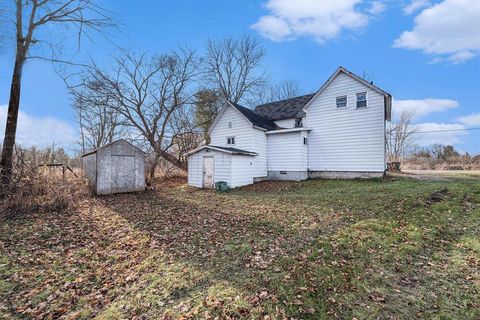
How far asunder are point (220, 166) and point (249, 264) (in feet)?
38.1

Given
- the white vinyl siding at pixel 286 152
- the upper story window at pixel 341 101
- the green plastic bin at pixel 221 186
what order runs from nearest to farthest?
Result: 1. the green plastic bin at pixel 221 186
2. the upper story window at pixel 341 101
3. the white vinyl siding at pixel 286 152

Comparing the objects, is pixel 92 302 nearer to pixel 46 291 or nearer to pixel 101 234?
pixel 46 291

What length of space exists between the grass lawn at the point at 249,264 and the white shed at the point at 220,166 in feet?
23.2

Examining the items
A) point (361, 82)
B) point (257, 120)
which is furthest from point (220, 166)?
point (361, 82)

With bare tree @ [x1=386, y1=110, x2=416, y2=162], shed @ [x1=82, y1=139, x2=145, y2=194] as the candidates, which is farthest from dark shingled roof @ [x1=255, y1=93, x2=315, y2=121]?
bare tree @ [x1=386, y1=110, x2=416, y2=162]

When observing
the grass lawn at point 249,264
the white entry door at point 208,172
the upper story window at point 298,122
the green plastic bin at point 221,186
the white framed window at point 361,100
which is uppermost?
the white framed window at point 361,100

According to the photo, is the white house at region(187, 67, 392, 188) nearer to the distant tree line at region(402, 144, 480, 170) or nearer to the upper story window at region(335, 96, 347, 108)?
the upper story window at region(335, 96, 347, 108)

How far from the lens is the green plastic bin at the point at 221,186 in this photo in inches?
601

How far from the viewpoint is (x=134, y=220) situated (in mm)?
8148

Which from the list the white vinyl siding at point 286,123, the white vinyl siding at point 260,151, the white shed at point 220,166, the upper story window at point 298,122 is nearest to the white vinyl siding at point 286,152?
the white vinyl siding at point 260,151

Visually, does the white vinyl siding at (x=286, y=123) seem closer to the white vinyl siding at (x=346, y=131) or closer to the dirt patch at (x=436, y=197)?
the white vinyl siding at (x=346, y=131)

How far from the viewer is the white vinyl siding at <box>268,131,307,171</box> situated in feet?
57.2

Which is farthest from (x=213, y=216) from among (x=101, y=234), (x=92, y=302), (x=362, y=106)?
(x=362, y=106)

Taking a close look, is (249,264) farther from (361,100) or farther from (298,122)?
(298,122)
